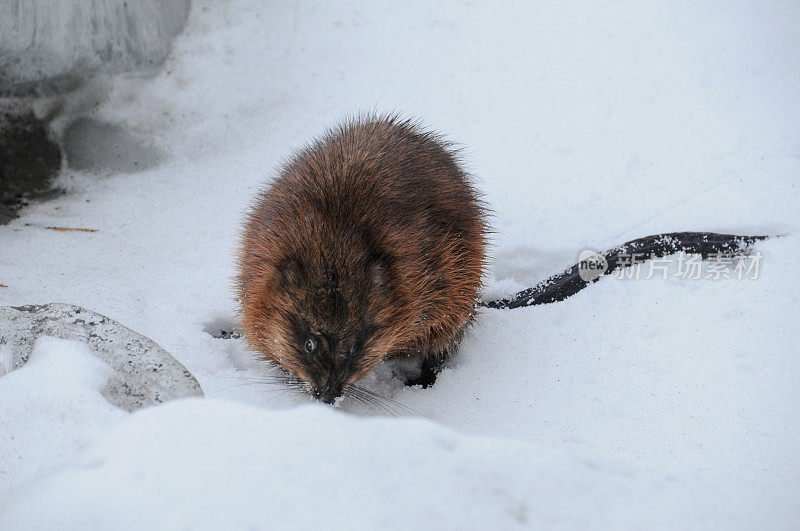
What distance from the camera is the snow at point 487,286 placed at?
168 centimetres

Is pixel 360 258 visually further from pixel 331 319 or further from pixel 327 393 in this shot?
pixel 327 393

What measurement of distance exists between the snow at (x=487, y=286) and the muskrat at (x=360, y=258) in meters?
0.33

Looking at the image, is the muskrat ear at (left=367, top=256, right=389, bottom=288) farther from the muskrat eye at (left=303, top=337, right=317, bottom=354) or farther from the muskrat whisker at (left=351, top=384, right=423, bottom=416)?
the muskrat whisker at (left=351, top=384, right=423, bottom=416)

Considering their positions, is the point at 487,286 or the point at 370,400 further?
the point at 487,286

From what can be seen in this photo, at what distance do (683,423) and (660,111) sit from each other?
2625mm

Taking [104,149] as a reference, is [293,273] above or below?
below

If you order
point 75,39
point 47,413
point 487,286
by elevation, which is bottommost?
point 47,413

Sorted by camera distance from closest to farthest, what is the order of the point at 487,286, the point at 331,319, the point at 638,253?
the point at 331,319 < the point at 638,253 < the point at 487,286

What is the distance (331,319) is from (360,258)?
290 mm

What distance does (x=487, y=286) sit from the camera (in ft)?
13.3

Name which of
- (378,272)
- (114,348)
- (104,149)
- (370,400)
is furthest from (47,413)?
(104,149)

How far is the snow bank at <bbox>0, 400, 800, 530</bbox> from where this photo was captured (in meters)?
1.58

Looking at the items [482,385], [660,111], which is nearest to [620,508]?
[482,385]

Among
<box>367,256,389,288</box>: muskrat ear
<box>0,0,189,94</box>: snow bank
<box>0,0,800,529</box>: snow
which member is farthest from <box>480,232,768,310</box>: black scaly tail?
<box>0,0,189,94</box>: snow bank
